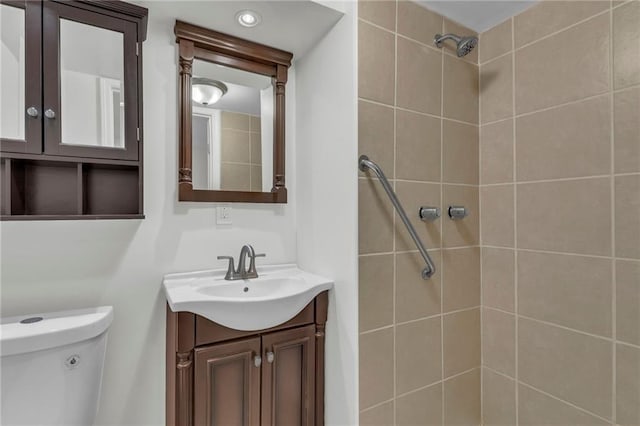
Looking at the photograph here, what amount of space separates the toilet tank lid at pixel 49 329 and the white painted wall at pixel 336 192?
0.83 metres

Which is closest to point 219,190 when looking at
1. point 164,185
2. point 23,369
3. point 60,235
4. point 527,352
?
point 164,185

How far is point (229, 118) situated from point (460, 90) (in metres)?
1.09

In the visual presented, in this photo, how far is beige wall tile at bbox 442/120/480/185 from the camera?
4.78 feet

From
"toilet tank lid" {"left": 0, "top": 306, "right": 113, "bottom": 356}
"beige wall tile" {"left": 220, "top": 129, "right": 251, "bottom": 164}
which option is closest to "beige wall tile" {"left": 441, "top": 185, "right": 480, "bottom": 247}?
"beige wall tile" {"left": 220, "top": 129, "right": 251, "bottom": 164}

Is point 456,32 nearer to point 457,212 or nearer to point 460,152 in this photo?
point 460,152

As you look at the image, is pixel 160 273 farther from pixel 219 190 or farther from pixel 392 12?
pixel 392 12

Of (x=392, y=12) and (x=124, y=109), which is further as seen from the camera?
(x=392, y=12)

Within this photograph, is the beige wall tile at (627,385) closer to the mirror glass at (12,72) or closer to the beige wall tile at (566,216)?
the beige wall tile at (566,216)

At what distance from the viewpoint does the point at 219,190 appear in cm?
145

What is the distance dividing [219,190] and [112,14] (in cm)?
73

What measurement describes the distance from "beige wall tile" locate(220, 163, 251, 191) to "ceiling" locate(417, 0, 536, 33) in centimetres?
106

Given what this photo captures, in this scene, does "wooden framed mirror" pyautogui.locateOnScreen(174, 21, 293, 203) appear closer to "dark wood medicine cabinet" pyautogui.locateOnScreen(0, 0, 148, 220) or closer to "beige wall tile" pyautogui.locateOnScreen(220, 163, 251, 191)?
"beige wall tile" pyautogui.locateOnScreen(220, 163, 251, 191)

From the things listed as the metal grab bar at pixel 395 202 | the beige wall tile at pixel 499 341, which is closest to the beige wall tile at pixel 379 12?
the metal grab bar at pixel 395 202

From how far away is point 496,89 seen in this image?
4.97 ft
